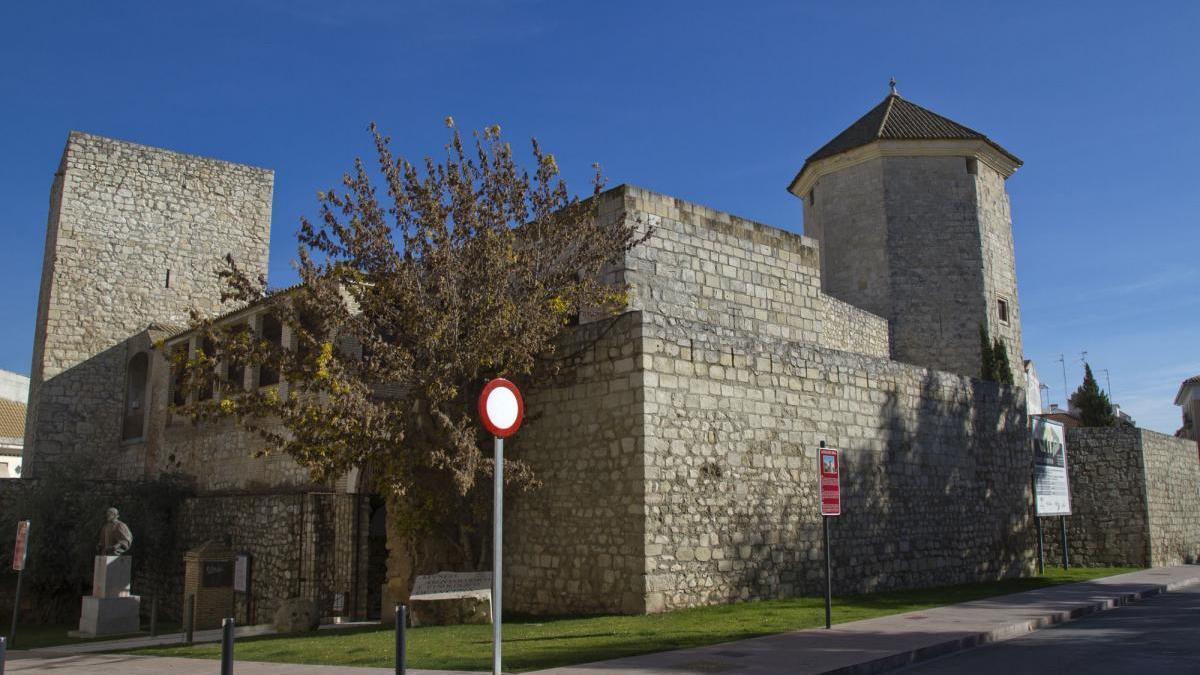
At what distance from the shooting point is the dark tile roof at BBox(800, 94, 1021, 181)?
3231 centimetres

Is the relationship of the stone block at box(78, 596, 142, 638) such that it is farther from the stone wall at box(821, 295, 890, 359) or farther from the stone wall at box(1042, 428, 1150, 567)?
the stone wall at box(1042, 428, 1150, 567)

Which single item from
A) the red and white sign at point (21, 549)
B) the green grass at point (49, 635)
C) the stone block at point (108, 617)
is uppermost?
the red and white sign at point (21, 549)

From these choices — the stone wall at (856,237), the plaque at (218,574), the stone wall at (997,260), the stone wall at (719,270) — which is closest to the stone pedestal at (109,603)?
the plaque at (218,574)

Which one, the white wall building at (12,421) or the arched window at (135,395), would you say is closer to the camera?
the arched window at (135,395)

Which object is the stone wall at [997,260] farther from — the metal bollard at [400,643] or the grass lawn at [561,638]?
the metal bollard at [400,643]

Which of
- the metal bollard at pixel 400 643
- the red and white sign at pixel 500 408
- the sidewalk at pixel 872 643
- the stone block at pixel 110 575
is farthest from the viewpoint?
the stone block at pixel 110 575

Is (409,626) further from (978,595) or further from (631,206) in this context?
(978,595)

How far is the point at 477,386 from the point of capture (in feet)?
44.9

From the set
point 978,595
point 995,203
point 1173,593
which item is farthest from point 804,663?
point 995,203

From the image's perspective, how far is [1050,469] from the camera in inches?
834

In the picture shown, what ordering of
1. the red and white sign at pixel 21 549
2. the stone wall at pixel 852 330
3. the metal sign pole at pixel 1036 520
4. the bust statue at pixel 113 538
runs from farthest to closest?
1. the stone wall at pixel 852 330
2. the metal sign pole at pixel 1036 520
3. the bust statue at pixel 113 538
4. the red and white sign at pixel 21 549

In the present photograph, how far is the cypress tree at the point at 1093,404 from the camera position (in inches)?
1192

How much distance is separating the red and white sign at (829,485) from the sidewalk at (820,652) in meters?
1.36

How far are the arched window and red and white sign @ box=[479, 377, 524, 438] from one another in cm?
2611
